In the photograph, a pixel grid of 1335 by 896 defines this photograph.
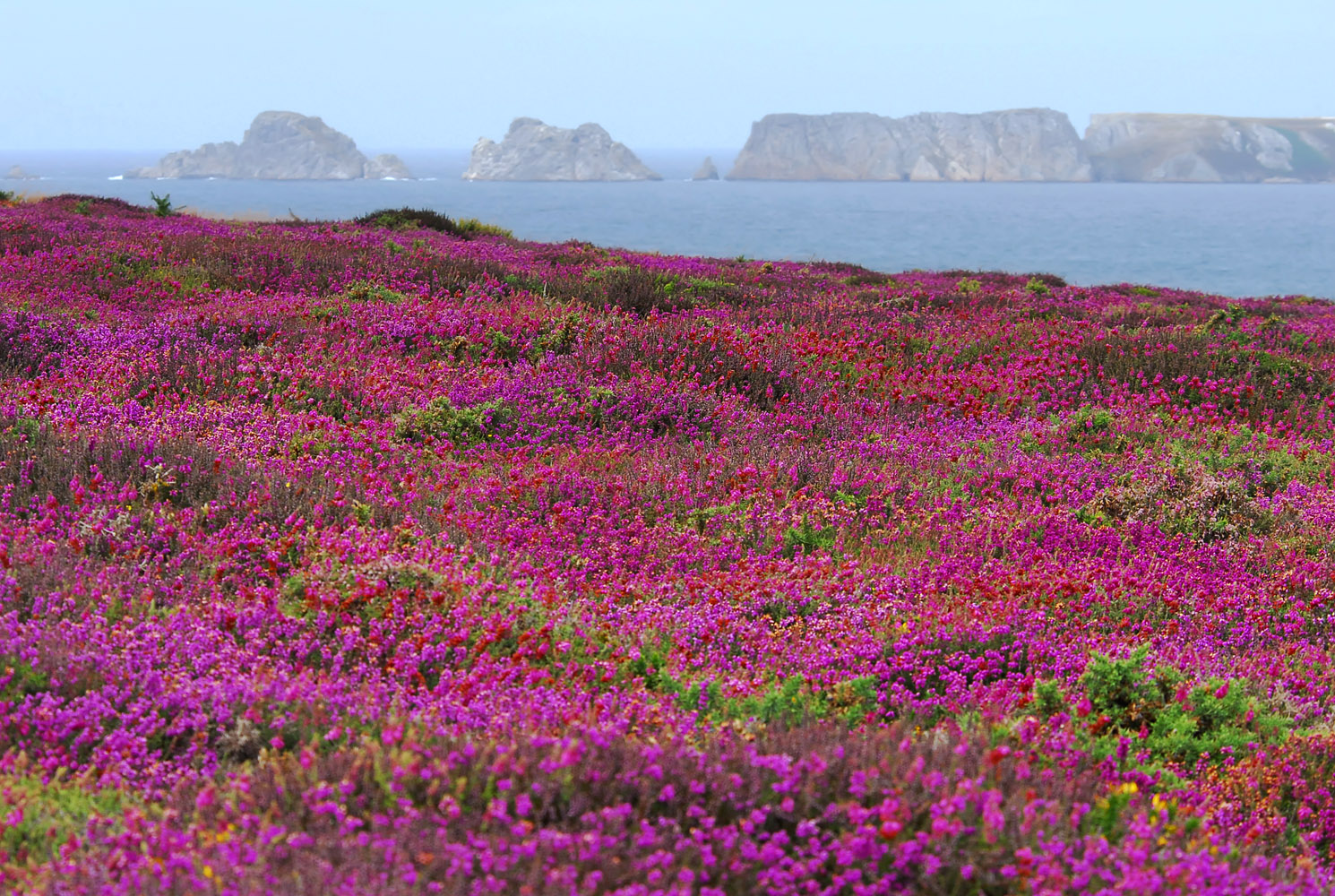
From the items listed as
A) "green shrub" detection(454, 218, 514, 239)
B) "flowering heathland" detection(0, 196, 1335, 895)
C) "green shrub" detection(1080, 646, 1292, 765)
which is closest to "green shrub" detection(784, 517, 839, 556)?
"flowering heathland" detection(0, 196, 1335, 895)

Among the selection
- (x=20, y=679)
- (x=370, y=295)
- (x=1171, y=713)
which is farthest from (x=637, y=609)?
(x=370, y=295)

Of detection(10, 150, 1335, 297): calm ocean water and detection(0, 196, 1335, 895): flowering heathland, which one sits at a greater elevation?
detection(10, 150, 1335, 297): calm ocean water

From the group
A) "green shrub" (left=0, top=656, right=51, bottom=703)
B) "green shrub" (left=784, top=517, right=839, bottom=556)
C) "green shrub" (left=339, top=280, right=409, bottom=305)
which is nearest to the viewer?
"green shrub" (left=0, top=656, right=51, bottom=703)

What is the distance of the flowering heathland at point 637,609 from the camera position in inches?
107

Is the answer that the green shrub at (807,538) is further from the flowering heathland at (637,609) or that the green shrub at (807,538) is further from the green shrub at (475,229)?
the green shrub at (475,229)

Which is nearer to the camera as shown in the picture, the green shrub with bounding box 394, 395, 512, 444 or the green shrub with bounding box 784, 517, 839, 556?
the green shrub with bounding box 784, 517, 839, 556

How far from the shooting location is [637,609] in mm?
4945

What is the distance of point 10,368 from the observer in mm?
8328

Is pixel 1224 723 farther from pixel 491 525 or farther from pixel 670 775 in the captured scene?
pixel 491 525

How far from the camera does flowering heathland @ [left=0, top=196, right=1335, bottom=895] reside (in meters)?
2.71

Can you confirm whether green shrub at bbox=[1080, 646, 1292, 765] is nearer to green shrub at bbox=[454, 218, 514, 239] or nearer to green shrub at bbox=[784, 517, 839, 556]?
green shrub at bbox=[784, 517, 839, 556]

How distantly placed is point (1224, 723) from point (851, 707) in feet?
5.38

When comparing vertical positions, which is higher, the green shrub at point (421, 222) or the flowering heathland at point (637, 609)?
the green shrub at point (421, 222)

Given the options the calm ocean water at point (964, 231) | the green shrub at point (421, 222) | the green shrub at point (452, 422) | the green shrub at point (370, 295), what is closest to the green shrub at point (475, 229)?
the green shrub at point (421, 222)
